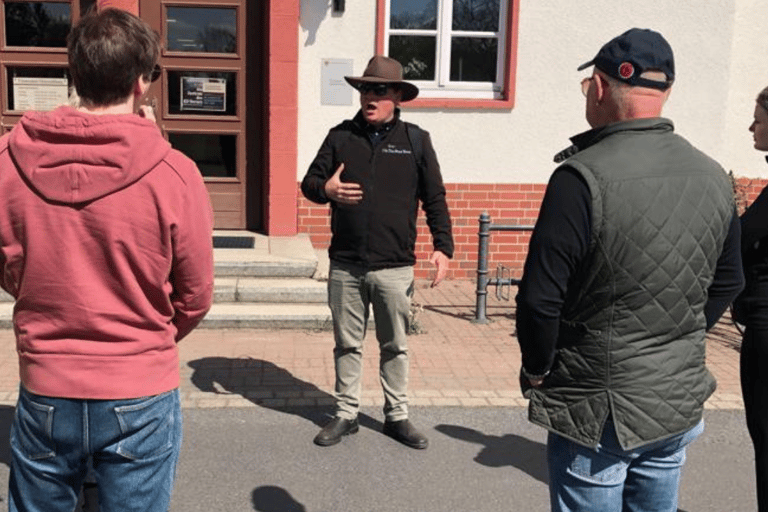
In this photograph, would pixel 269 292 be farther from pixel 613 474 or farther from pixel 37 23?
pixel 613 474

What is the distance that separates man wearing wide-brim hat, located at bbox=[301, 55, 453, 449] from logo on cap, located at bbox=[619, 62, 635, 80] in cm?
225

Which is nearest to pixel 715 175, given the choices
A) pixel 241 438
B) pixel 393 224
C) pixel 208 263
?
pixel 208 263

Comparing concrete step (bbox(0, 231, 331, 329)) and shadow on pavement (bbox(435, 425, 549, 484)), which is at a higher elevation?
concrete step (bbox(0, 231, 331, 329))

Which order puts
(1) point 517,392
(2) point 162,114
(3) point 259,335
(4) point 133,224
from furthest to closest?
(2) point 162,114 → (3) point 259,335 → (1) point 517,392 → (4) point 133,224

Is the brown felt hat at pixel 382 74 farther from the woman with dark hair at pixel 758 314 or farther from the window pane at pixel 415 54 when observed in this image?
the window pane at pixel 415 54

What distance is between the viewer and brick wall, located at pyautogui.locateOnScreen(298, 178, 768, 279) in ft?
28.9

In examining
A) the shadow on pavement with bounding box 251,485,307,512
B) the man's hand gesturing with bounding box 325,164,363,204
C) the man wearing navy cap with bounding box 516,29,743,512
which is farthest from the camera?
the man's hand gesturing with bounding box 325,164,363,204

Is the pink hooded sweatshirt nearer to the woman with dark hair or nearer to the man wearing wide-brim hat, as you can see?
the woman with dark hair

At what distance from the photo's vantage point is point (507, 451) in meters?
4.44

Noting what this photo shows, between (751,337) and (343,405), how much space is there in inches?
88.1

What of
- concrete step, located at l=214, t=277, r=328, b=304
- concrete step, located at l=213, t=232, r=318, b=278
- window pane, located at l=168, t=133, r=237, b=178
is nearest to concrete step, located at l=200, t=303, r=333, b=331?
concrete step, located at l=214, t=277, r=328, b=304

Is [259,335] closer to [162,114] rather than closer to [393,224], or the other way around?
[393,224]

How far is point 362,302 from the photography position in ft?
14.7

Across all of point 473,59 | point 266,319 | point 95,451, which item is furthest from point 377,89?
point 473,59
